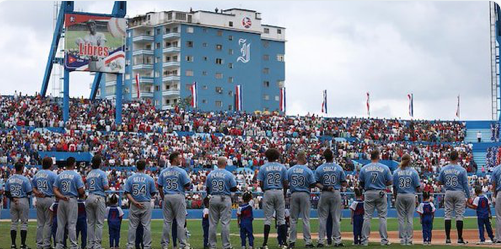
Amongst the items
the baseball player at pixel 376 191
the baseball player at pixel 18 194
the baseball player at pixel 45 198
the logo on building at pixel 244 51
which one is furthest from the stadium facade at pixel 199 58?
the baseball player at pixel 376 191

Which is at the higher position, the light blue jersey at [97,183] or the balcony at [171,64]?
the balcony at [171,64]

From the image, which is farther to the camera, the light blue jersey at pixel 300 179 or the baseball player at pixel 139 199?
the light blue jersey at pixel 300 179

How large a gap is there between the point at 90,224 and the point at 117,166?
31504 millimetres

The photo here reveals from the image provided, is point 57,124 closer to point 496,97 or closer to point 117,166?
point 117,166

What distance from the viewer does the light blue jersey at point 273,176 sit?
21.2 meters

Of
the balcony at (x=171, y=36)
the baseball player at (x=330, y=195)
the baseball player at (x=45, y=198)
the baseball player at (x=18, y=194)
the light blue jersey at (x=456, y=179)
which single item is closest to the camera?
the baseball player at (x=45, y=198)

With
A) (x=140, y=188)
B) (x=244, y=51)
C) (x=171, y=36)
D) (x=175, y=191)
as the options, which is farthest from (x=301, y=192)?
(x=244, y=51)

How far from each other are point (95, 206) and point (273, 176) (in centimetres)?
412

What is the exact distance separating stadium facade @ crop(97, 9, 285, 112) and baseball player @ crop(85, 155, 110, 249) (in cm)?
8779

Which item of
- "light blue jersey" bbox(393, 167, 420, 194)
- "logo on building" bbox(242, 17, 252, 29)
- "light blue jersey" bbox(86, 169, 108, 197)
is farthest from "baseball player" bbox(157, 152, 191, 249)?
"logo on building" bbox(242, 17, 252, 29)

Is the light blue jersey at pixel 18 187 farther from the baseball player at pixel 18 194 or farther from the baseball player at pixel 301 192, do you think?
the baseball player at pixel 301 192

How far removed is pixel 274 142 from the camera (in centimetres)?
6181

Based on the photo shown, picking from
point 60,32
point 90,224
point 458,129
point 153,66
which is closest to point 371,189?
point 90,224

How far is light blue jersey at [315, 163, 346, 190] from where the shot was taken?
2200 cm
